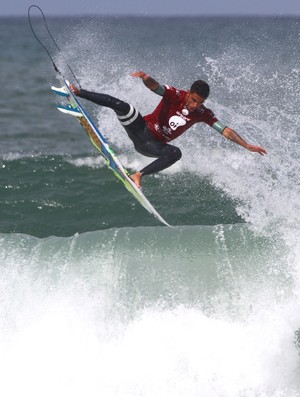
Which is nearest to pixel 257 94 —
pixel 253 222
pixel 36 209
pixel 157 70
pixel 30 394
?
pixel 157 70

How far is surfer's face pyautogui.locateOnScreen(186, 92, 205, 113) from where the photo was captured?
8998 mm

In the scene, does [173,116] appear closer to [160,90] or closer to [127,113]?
[160,90]

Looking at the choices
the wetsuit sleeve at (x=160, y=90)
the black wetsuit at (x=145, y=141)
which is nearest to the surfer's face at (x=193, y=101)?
the wetsuit sleeve at (x=160, y=90)

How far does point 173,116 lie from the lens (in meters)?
9.35

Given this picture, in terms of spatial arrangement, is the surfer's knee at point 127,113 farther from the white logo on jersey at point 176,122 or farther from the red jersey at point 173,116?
the white logo on jersey at point 176,122

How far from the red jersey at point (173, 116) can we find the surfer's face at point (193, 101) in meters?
0.12

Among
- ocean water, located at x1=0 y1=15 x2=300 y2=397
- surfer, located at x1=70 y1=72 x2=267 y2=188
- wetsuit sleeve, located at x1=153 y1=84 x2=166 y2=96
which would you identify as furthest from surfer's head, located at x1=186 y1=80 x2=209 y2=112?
ocean water, located at x1=0 y1=15 x2=300 y2=397

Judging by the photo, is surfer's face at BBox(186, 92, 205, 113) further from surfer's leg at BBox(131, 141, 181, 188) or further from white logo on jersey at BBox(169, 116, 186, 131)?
surfer's leg at BBox(131, 141, 181, 188)

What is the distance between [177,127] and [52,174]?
730 centimetres

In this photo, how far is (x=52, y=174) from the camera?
52.9 ft

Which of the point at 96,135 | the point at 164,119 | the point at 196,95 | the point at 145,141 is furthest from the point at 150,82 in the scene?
the point at 96,135

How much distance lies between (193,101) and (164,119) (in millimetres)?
627

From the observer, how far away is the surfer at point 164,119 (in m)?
9.11

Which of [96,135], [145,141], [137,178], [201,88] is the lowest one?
[137,178]
